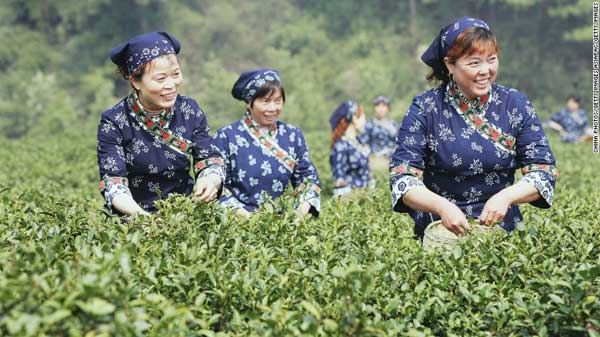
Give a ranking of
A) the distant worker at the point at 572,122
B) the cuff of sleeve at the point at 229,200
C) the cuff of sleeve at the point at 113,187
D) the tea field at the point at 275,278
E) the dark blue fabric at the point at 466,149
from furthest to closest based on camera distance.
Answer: the distant worker at the point at 572,122, the cuff of sleeve at the point at 229,200, the cuff of sleeve at the point at 113,187, the dark blue fabric at the point at 466,149, the tea field at the point at 275,278

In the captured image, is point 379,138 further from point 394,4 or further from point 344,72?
point 394,4

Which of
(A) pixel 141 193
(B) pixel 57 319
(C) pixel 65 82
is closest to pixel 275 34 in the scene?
(C) pixel 65 82

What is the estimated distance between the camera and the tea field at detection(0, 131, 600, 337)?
1938 millimetres

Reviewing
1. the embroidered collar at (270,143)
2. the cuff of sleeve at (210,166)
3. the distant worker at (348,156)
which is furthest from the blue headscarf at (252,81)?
the distant worker at (348,156)

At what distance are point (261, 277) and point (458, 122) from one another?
1.36 metres

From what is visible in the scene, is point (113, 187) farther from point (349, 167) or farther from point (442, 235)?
point (349, 167)

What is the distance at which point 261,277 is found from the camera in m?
2.69

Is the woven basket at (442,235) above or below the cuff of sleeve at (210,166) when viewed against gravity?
below

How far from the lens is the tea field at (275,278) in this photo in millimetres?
1938

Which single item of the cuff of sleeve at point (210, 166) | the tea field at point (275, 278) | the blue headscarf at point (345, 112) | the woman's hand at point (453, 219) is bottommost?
the tea field at point (275, 278)

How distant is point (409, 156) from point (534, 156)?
0.61 m

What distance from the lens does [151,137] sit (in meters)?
3.83

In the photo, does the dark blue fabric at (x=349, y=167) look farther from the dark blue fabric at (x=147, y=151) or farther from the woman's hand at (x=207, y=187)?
the woman's hand at (x=207, y=187)

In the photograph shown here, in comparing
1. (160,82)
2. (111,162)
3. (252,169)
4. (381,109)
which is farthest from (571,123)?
(111,162)
